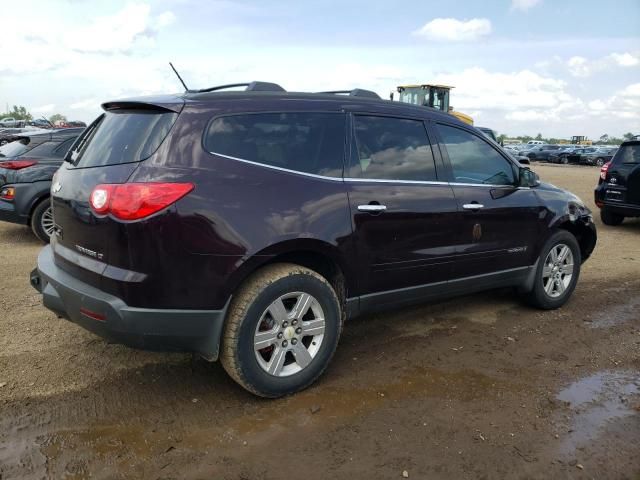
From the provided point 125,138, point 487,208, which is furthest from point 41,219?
point 487,208

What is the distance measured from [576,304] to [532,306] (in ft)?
1.87

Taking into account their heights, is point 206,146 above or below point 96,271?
above

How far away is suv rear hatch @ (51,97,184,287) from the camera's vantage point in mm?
2900

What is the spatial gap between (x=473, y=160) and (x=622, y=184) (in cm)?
651

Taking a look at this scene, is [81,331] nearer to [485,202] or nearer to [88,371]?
[88,371]

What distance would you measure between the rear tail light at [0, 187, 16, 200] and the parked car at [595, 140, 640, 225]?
9677mm

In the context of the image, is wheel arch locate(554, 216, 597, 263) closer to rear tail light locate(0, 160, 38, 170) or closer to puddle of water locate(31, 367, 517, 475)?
puddle of water locate(31, 367, 517, 475)

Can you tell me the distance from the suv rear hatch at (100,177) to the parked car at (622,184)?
876cm

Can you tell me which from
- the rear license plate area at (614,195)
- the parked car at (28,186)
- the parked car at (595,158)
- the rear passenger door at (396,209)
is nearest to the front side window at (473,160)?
the rear passenger door at (396,209)

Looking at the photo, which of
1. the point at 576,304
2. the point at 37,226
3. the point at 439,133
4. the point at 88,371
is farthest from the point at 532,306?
the point at 37,226

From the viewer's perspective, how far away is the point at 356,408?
10.5 feet

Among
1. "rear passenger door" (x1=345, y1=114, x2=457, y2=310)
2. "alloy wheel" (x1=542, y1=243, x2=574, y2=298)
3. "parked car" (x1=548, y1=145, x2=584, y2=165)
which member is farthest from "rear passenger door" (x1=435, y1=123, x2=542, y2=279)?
"parked car" (x1=548, y1=145, x2=584, y2=165)

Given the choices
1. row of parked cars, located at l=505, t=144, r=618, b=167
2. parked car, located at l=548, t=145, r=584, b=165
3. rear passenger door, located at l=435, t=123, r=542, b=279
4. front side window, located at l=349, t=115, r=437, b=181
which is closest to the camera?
front side window, located at l=349, t=115, r=437, b=181

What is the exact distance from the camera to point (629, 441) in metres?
2.96
